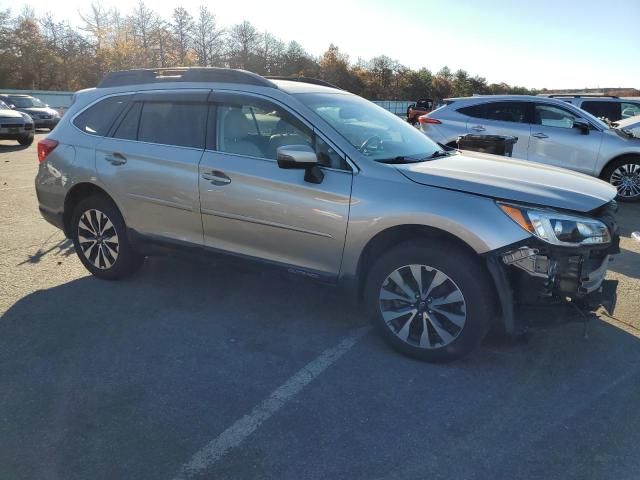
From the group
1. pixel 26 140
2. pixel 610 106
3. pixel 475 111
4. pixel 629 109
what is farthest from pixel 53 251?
pixel 26 140

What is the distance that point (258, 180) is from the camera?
3.83 meters

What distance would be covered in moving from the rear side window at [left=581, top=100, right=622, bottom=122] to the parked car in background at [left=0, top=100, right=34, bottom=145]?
1555cm

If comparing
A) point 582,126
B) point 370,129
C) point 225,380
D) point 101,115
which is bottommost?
point 225,380

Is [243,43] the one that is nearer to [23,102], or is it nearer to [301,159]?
[23,102]

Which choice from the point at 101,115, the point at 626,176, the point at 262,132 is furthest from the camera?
the point at 626,176

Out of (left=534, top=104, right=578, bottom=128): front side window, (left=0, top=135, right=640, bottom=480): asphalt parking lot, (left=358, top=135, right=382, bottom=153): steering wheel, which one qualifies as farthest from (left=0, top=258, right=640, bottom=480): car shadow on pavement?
(left=534, top=104, right=578, bottom=128): front side window

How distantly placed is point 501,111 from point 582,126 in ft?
4.44

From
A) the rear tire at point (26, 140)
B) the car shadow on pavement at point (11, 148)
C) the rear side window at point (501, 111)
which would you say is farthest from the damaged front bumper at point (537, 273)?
the rear tire at point (26, 140)

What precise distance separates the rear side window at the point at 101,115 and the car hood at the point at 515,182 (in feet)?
8.89

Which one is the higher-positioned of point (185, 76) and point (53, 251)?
point (185, 76)

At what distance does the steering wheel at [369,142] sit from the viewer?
373cm

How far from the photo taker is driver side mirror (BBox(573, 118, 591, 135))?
343 inches

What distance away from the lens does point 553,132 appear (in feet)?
29.4

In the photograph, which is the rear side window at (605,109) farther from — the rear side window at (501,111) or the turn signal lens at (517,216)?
the turn signal lens at (517,216)
